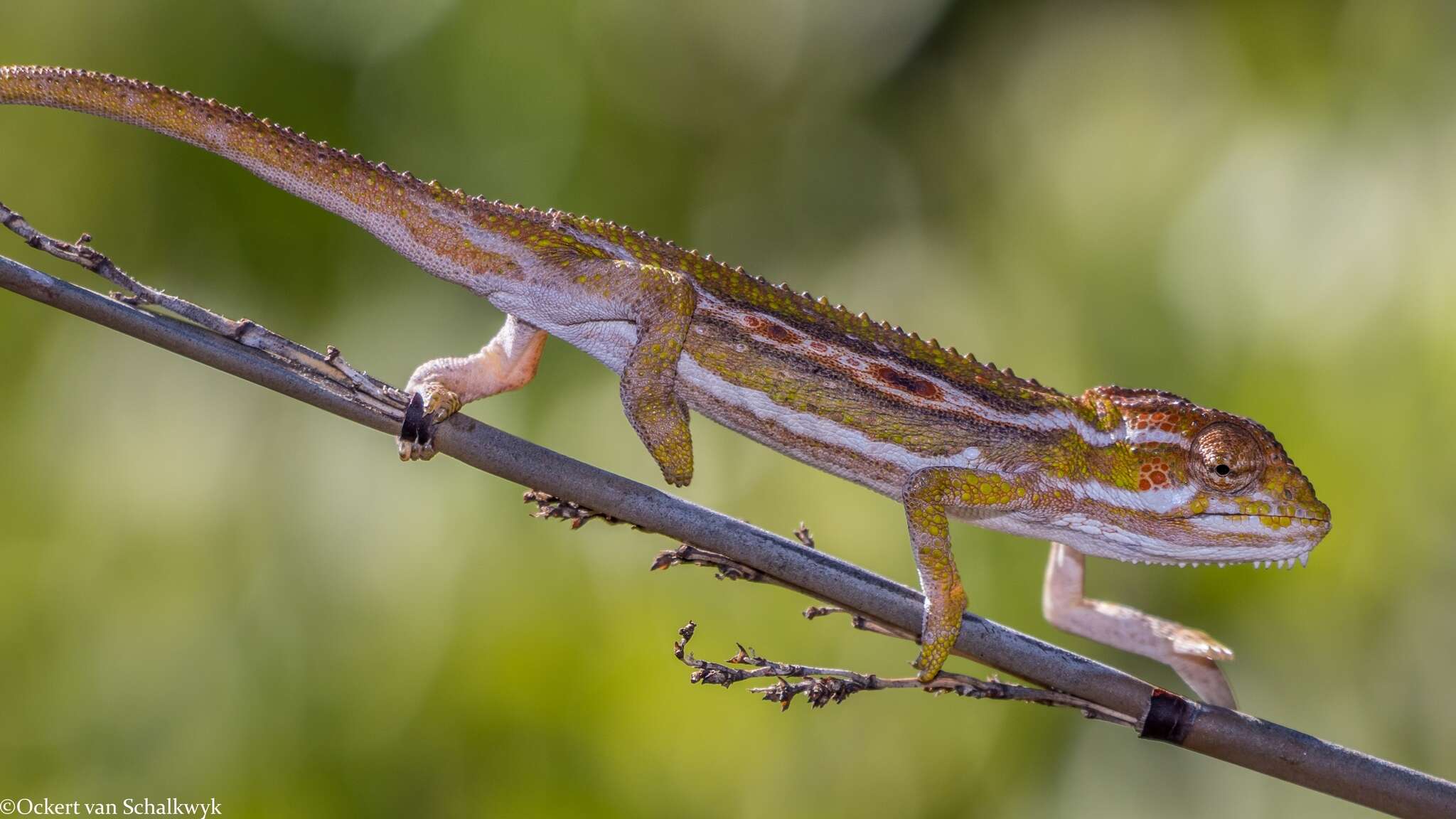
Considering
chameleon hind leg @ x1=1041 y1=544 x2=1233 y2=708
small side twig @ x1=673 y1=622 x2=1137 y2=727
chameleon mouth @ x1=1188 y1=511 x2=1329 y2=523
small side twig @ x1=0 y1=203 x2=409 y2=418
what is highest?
small side twig @ x1=0 y1=203 x2=409 y2=418

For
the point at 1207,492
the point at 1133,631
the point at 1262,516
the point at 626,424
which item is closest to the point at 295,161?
the point at 1207,492

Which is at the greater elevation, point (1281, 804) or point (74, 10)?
point (74, 10)

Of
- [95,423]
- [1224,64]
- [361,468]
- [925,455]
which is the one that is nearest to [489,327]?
[361,468]

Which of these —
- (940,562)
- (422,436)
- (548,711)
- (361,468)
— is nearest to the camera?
(422,436)

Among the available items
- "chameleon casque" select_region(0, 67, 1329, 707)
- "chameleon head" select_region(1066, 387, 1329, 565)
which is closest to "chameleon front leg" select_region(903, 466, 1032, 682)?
"chameleon casque" select_region(0, 67, 1329, 707)

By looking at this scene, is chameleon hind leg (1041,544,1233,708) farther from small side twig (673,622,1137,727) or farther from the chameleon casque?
small side twig (673,622,1137,727)

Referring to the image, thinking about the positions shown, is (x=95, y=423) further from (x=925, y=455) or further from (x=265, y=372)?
(x=925, y=455)

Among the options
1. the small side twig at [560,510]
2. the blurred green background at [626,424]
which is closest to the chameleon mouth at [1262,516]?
the small side twig at [560,510]

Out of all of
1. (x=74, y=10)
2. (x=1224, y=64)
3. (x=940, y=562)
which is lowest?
(x=940, y=562)
